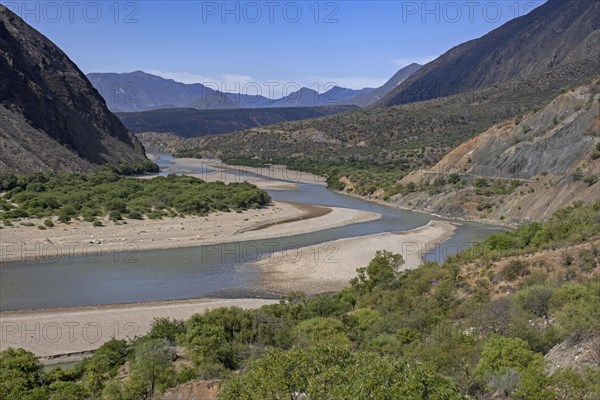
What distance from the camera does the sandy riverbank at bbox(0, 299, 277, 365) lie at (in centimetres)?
2203

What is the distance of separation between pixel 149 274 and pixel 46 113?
215 ft

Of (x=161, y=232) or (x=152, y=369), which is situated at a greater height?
(x=152, y=369)

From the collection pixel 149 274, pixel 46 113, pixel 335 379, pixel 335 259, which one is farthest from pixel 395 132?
pixel 335 379

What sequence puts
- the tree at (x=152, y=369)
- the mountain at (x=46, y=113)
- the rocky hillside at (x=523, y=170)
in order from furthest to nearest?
the mountain at (x=46, y=113) → the rocky hillside at (x=523, y=170) → the tree at (x=152, y=369)

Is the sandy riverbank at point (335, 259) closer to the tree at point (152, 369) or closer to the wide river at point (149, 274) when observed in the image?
the wide river at point (149, 274)

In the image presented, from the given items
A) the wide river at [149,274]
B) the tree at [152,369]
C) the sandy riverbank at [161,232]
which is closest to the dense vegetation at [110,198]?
the sandy riverbank at [161,232]

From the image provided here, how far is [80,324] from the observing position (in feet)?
81.0

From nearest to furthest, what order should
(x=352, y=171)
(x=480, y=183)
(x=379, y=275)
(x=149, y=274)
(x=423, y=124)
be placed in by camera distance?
(x=379, y=275) < (x=149, y=274) < (x=480, y=183) < (x=352, y=171) < (x=423, y=124)

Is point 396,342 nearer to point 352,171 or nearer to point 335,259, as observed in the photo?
point 335,259

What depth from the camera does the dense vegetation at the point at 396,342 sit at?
30.0 feet

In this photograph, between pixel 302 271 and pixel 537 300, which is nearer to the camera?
pixel 537 300

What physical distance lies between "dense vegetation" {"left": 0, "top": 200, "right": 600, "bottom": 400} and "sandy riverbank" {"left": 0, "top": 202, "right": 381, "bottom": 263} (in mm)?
19225

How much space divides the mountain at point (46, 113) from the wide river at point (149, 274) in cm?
4099

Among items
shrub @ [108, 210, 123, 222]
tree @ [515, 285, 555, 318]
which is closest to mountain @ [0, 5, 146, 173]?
shrub @ [108, 210, 123, 222]
